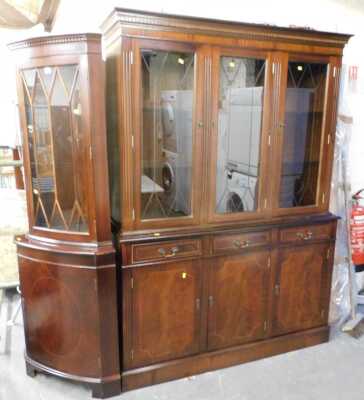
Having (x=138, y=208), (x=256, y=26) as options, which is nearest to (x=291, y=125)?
(x=256, y=26)

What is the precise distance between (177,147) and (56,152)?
64 centimetres

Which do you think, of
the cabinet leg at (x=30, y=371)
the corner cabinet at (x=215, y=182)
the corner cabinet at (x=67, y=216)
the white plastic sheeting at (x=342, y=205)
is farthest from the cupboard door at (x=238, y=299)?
the cabinet leg at (x=30, y=371)

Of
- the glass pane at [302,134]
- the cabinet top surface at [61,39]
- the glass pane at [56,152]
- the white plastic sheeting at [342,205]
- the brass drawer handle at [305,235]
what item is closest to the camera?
the cabinet top surface at [61,39]

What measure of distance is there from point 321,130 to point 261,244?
2.63 ft

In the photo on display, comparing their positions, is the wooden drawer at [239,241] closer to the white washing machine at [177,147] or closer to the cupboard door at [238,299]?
the cupboard door at [238,299]

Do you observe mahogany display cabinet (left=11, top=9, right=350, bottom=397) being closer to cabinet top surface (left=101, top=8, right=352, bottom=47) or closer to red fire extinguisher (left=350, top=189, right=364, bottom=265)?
cabinet top surface (left=101, top=8, right=352, bottom=47)

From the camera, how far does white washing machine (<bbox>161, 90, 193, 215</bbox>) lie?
1.99 meters

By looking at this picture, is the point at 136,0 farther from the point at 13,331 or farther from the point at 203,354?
the point at 13,331

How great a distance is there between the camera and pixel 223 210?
215 centimetres

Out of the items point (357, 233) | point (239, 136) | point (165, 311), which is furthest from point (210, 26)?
point (357, 233)

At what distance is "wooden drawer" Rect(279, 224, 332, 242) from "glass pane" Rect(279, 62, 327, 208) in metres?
0.15

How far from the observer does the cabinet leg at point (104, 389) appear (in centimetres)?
202

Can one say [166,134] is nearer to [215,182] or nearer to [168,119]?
[168,119]

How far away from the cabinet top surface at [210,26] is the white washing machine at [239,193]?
2.52 feet
